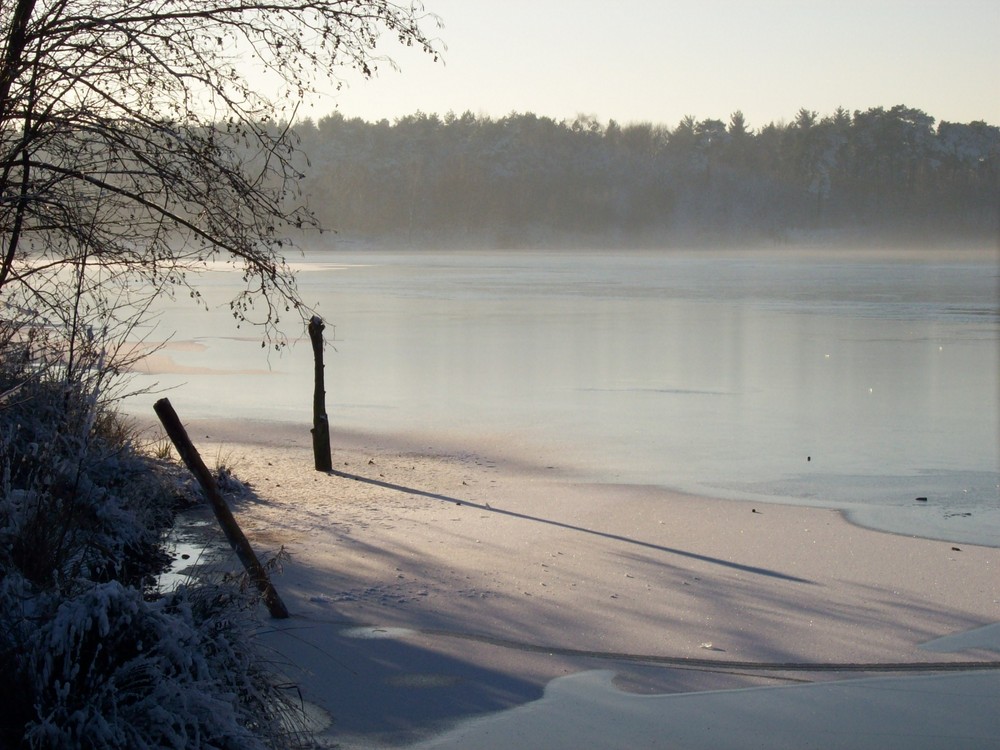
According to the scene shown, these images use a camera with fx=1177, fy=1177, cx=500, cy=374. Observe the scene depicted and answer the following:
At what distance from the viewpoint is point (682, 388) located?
15148 millimetres

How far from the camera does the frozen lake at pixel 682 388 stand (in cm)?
998

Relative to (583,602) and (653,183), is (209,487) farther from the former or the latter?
(653,183)

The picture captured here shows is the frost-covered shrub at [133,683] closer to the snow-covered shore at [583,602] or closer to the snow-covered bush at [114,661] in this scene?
the snow-covered bush at [114,661]

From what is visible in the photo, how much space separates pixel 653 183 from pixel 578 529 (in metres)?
108

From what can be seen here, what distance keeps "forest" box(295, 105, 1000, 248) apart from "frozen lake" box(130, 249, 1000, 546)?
73.0 m

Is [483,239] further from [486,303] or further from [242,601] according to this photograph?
[242,601]

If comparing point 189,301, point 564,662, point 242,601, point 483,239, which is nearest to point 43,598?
point 242,601

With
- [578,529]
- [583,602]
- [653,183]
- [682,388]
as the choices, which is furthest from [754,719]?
[653,183]

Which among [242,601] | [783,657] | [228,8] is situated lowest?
[783,657]

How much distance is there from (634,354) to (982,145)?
114 metres

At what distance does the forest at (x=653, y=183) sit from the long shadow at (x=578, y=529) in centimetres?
8775

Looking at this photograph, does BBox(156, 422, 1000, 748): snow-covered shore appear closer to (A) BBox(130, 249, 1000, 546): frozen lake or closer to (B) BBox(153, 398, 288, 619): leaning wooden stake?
(B) BBox(153, 398, 288, 619): leaning wooden stake

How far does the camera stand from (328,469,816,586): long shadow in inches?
272

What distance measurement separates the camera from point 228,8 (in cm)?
518
